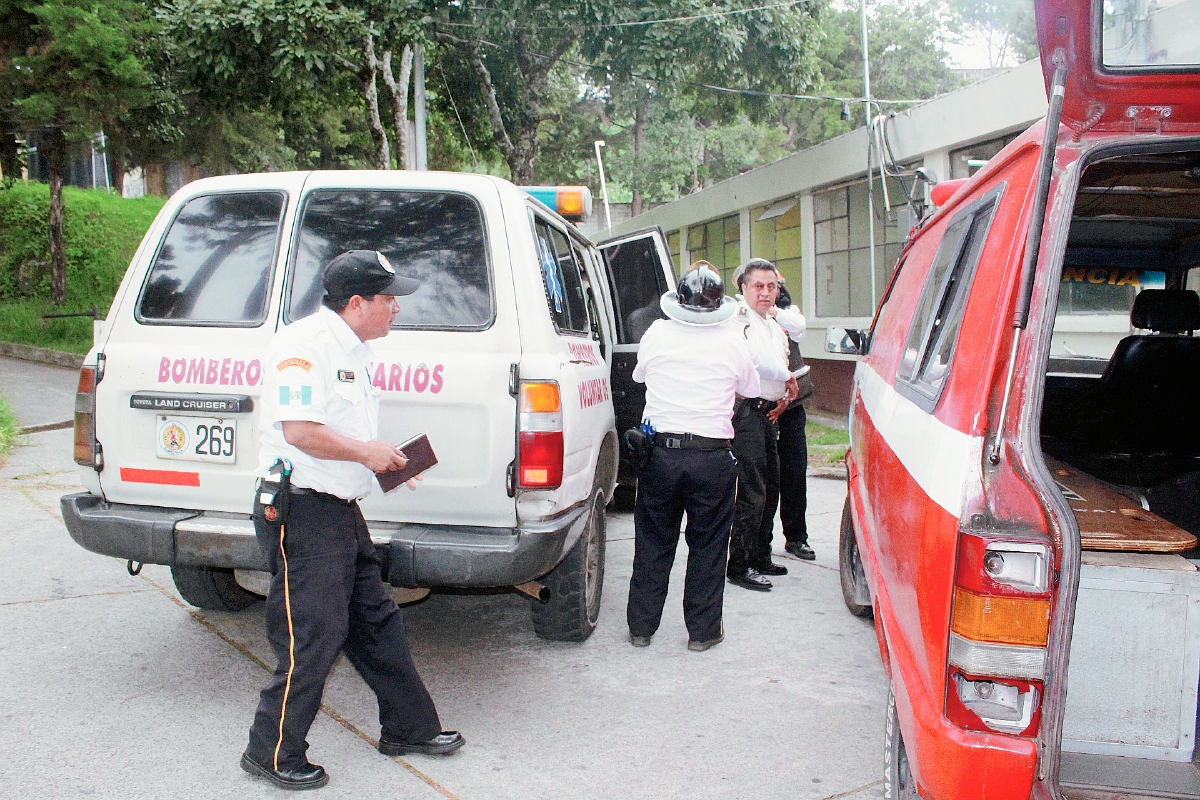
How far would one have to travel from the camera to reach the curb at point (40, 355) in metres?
16.2

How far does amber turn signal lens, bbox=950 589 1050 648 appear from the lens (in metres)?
1.96

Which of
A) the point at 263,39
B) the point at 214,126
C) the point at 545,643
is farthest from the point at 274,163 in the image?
the point at 545,643

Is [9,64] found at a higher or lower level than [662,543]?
higher

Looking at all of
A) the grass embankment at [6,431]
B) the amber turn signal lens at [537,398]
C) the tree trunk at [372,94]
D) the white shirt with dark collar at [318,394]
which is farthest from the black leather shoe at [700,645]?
the tree trunk at [372,94]

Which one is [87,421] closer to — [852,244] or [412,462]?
[412,462]

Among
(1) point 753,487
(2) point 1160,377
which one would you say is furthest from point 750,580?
(2) point 1160,377

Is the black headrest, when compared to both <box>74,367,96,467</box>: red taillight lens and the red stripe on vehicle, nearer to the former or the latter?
the red stripe on vehicle

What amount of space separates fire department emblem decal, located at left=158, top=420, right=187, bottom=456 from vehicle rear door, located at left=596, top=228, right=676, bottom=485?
2.54m

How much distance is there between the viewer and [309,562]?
9.88 feet

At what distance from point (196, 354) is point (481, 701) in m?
1.71

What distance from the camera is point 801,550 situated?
20.1 ft

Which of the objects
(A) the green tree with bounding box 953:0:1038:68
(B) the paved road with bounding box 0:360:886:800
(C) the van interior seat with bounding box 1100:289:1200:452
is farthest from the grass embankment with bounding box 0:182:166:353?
(A) the green tree with bounding box 953:0:1038:68

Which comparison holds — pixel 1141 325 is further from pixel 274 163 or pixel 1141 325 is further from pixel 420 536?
pixel 274 163

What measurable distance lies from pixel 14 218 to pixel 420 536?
20.9 metres
